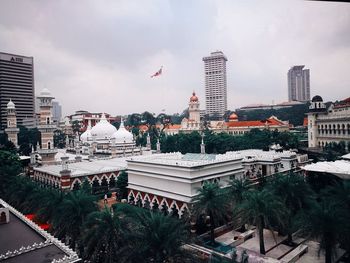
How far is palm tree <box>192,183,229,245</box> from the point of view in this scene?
20766mm

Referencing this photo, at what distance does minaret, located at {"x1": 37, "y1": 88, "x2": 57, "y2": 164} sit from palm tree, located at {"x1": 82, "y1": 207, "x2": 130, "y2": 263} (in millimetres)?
34689

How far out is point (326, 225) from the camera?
15.9 meters

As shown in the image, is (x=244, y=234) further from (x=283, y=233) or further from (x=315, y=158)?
(x=315, y=158)

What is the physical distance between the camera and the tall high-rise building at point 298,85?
15225 cm

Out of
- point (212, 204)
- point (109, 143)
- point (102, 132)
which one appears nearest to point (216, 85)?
point (102, 132)

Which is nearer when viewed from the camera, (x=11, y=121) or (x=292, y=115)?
(x=11, y=121)

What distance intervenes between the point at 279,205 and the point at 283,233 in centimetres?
444

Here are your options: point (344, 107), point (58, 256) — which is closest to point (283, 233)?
point (58, 256)

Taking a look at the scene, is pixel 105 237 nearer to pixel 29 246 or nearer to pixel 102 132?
pixel 29 246

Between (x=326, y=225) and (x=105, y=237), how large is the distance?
12.2 meters

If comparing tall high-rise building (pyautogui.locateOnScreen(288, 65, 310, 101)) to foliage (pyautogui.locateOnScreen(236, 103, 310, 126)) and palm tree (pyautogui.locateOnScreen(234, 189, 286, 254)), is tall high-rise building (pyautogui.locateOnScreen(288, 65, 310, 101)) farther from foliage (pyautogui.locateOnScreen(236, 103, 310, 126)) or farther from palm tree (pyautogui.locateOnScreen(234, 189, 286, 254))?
palm tree (pyautogui.locateOnScreen(234, 189, 286, 254))

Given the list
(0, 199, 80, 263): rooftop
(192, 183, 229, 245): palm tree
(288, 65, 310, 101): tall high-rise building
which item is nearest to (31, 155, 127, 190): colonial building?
(192, 183, 229, 245): palm tree

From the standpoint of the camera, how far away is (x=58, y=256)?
1210 centimetres

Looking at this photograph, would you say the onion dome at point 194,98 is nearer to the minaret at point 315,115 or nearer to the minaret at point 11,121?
the minaret at point 315,115
